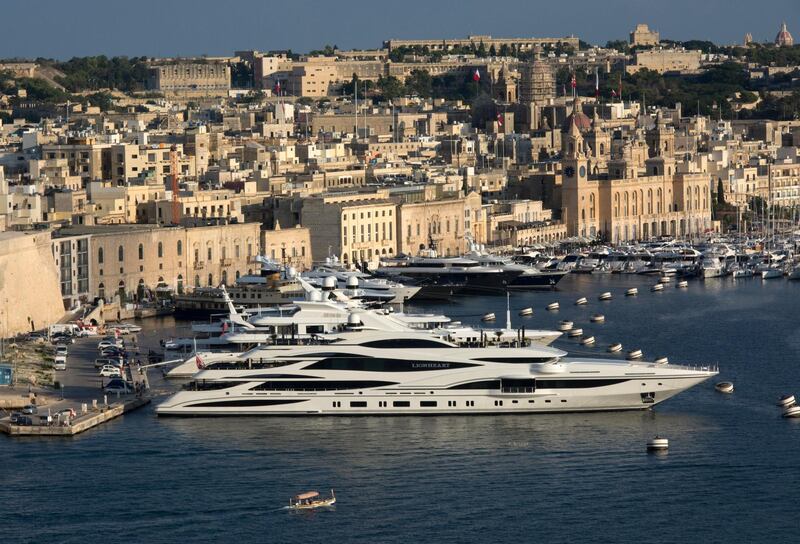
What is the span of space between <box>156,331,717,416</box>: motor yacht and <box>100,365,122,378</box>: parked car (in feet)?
8.87

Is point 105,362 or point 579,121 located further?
point 579,121

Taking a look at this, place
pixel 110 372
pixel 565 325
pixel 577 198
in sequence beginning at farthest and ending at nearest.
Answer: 1. pixel 577 198
2. pixel 565 325
3. pixel 110 372

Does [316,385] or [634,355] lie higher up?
[316,385]

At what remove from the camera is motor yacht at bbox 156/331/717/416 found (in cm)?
3192

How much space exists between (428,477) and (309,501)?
72.8 inches

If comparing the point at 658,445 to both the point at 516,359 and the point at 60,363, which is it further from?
the point at 60,363

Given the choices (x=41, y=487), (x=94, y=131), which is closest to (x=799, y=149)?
(x=94, y=131)

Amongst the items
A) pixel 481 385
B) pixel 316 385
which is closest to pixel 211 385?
pixel 316 385

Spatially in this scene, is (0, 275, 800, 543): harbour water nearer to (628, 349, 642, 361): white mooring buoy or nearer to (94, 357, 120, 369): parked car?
(628, 349, 642, 361): white mooring buoy

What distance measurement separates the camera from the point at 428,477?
28.3 metres

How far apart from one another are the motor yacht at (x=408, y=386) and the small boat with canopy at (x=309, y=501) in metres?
4.83

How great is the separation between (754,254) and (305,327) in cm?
2669

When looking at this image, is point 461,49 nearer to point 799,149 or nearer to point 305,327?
point 799,149

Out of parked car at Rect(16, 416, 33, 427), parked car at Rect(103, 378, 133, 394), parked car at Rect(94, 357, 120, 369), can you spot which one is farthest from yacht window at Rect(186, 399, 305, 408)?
parked car at Rect(94, 357, 120, 369)
